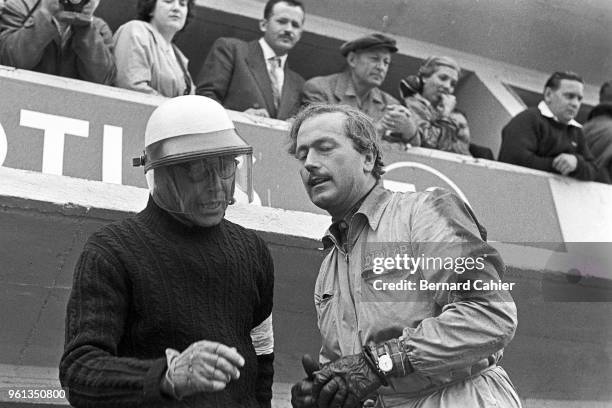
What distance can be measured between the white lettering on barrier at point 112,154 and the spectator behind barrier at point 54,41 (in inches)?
14.2

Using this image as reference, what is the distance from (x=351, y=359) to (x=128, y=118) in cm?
250

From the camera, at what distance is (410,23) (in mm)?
8102

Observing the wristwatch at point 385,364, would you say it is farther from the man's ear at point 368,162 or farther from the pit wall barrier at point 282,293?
the pit wall barrier at point 282,293

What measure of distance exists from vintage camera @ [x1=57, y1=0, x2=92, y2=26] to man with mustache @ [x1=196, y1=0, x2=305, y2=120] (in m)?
0.94

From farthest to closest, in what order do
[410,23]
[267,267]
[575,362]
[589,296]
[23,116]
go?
[410,23], [575,362], [589,296], [23,116], [267,267]

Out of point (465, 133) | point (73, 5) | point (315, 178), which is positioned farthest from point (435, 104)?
point (315, 178)

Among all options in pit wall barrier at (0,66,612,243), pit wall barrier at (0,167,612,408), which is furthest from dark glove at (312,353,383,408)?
pit wall barrier at (0,167,612,408)

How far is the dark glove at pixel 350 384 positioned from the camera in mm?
2455

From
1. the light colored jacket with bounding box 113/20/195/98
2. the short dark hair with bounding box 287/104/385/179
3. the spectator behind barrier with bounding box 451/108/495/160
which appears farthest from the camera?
the spectator behind barrier with bounding box 451/108/495/160

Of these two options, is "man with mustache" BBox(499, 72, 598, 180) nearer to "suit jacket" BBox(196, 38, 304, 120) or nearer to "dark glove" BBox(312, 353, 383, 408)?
"suit jacket" BBox(196, 38, 304, 120)

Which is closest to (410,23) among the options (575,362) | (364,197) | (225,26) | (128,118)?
(225,26)

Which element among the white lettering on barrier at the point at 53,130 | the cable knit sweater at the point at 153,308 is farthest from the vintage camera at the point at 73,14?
the cable knit sweater at the point at 153,308

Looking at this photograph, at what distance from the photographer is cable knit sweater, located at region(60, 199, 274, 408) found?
2139 millimetres

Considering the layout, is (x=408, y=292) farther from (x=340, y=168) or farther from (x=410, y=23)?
(x=410, y=23)
